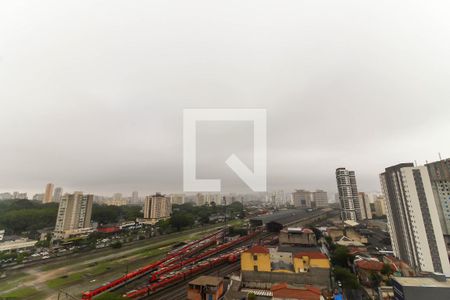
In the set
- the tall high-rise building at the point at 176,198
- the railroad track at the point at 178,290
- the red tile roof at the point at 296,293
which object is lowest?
the railroad track at the point at 178,290

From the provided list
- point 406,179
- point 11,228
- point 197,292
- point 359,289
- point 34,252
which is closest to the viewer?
point 197,292

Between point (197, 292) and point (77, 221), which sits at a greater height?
point (77, 221)

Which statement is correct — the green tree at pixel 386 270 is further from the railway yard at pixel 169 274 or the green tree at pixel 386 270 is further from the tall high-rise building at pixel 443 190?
the tall high-rise building at pixel 443 190

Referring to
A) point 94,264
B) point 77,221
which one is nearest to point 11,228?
point 77,221

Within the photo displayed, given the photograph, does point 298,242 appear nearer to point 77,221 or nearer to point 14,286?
point 14,286

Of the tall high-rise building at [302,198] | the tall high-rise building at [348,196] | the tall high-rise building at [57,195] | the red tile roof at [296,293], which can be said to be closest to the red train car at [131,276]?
the red tile roof at [296,293]
